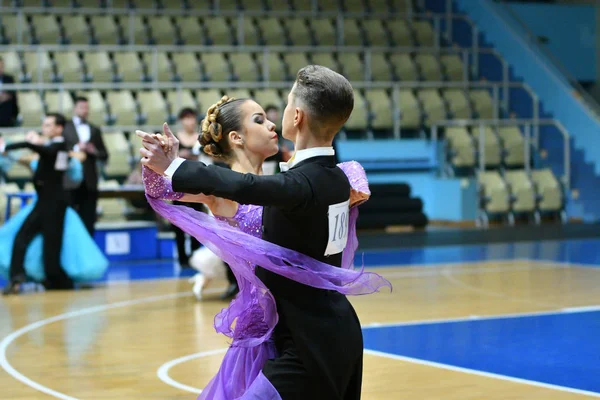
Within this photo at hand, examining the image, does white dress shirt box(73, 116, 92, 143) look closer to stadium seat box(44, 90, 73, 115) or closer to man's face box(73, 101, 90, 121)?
man's face box(73, 101, 90, 121)

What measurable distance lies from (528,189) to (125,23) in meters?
7.10

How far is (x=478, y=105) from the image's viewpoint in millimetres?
16438

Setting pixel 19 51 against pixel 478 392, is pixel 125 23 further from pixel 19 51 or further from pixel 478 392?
pixel 478 392

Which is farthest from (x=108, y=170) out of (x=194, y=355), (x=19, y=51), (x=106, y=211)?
(x=194, y=355)

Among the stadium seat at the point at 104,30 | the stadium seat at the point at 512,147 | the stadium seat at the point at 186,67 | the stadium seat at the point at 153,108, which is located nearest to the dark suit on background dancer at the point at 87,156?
the stadium seat at the point at 153,108

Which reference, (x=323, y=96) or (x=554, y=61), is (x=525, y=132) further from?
(x=323, y=96)

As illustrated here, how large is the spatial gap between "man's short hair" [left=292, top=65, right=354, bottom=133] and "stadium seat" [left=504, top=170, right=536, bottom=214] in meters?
12.4

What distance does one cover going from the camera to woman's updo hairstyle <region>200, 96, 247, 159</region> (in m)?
3.60

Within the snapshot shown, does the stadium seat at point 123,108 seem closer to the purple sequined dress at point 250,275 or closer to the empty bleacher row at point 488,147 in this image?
the empty bleacher row at point 488,147

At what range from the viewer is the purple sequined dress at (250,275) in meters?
2.92

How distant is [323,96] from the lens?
9.55 feet

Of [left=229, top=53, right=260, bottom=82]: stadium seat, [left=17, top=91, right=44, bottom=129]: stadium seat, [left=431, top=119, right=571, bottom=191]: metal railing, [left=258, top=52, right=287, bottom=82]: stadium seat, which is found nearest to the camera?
[left=17, top=91, right=44, bottom=129]: stadium seat

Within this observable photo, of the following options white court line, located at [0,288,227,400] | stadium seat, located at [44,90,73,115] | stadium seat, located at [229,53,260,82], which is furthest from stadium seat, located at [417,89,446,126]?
white court line, located at [0,288,227,400]

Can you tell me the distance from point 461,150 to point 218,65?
13.6 feet
